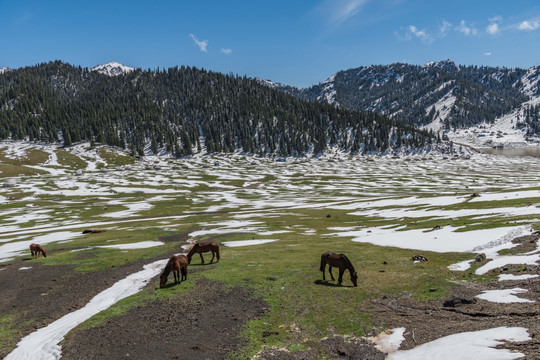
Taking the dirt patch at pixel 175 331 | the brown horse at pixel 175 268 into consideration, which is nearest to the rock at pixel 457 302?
the dirt patch at pixel 175 331

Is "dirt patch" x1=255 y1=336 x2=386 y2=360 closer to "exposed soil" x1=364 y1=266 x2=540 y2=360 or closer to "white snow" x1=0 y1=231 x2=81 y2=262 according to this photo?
"exposed soil" x1=364 y1=266 x2=540 y2=360

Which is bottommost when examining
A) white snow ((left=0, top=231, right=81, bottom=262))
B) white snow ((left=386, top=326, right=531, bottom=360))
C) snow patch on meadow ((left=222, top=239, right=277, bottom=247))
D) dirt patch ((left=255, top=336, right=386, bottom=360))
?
snow patch on meadow ((left=222, top=239, right=277, bottom=247))

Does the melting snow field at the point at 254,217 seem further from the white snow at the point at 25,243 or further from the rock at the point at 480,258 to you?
the rock at the point at 480,258

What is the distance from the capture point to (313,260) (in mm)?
28578

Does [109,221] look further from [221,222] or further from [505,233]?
[505,233]

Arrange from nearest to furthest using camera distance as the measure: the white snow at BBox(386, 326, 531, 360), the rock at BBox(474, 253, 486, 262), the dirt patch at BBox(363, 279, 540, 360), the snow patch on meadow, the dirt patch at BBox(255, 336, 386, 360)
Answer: the white snow at BBox(386, 326, 531, 360) → the dirt patch at BBox(255, 336, 386, 360) → the dirt patch at BBox(363, 279, 540, 360) → the rock at BBox(474, 253, 486, 262) → the snow patch on meadow

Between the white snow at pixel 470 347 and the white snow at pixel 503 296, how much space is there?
14.3 ft

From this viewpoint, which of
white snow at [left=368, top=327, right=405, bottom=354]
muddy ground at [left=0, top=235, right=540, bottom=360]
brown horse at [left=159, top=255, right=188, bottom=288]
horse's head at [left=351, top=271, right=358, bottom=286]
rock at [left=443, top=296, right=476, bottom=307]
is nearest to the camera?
white snow at [left=368, top=327, right=405, bottom=354]

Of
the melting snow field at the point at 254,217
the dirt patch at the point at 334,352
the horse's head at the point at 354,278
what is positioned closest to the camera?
the dirt patch at the point at 334,352

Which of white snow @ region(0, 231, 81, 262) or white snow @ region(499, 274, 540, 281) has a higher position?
white snow @ region(499, 274, 540, 281)

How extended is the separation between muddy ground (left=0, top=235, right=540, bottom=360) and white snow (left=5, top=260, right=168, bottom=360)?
22.0 inches

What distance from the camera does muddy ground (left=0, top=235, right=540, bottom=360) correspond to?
523 inches

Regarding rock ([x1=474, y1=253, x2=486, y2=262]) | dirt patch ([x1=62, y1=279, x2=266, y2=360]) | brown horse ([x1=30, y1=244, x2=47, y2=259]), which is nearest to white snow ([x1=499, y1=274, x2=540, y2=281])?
rock ([x1=474, y1=253, x2=486, y2=262])

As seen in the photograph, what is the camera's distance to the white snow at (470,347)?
1062 centimetres
